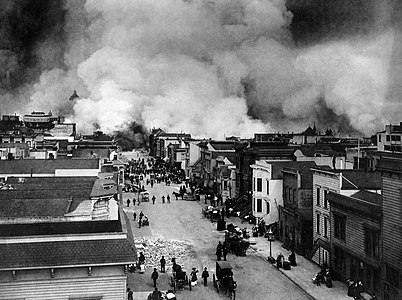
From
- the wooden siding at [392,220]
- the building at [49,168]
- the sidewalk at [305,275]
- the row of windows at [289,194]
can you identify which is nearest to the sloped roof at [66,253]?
the wooden siding at [392,220]

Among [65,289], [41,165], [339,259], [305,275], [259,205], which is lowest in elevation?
[305,275]

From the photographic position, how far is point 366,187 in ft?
106

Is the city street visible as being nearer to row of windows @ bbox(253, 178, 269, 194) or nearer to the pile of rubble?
the pile of rubble

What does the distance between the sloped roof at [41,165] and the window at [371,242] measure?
73.2ft

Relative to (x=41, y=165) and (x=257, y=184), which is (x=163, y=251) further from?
(x=257, y=184)

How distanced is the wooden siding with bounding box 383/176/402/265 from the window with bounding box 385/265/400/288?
32cm

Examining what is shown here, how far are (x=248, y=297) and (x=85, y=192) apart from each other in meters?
10.4

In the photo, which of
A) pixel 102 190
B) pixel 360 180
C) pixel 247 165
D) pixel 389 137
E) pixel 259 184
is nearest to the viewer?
pixel 102 190

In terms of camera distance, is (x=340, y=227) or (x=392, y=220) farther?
(x=340, y=227)

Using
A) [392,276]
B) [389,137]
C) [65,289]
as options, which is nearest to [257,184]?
[392,276]

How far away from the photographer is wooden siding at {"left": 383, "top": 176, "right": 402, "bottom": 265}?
22.5 meters

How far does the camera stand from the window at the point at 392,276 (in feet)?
74.7

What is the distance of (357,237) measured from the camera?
27.7 meters

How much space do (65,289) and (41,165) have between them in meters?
26.1
